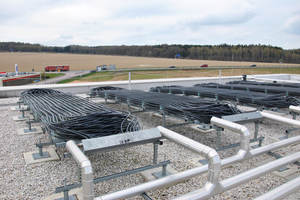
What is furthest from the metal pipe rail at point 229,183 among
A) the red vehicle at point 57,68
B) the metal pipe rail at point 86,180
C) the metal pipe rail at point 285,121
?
the red vehicle at point 57,68

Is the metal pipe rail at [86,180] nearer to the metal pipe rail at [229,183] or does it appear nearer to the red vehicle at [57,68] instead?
the metal pipe rail at [229,183]

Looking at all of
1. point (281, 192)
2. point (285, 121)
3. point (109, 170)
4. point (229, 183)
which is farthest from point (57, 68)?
point (281, 192)

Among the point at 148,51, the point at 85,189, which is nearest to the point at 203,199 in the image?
the point at 85,189

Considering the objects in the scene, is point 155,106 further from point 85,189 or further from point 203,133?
point 85,189

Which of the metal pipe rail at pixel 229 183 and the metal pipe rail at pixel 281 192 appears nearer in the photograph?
the metal pipe rail at pixel 229 183

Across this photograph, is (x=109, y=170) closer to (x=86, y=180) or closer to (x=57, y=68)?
(x=86, y=180)

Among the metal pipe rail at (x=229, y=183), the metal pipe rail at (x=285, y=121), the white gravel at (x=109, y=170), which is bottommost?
the white gravel at (x=109, y=170)

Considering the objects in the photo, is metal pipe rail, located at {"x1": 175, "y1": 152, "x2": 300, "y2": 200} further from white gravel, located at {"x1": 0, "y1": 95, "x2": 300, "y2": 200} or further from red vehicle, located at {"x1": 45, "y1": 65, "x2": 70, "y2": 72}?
red vehicle, located at {"x1": 45, "y1": 65, "x2": 70, "y2": 72}

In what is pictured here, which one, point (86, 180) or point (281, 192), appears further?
point (281, 192)

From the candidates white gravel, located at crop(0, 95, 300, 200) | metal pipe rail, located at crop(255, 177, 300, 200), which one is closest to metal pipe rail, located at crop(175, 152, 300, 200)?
metal pipe rail, located at crop(255, 177, 300, 200)

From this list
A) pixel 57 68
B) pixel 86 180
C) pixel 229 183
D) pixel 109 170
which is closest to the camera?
pixel 86 180

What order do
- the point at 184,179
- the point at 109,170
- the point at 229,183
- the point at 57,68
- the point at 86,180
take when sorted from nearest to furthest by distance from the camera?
the point at 86,180
the point at 229,183
the point at 184,179
the point at 109,170
the point at 57,68

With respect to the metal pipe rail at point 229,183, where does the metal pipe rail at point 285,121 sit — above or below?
above

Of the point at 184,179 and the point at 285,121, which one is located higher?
the point at 285,121
